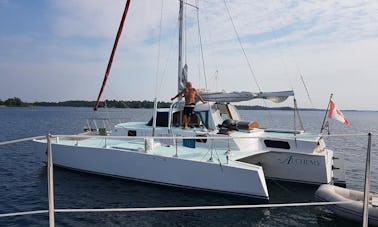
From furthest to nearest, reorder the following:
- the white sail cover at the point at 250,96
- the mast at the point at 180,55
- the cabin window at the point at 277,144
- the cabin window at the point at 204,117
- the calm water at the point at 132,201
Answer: the mast at the point at 180,55, the cabin window at the point at 204,117, the white sail cover at the point at 250,96, the cabin window at the point at 277,144, the calm water at the point at 132,201

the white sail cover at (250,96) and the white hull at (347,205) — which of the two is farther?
the white sail cover at (250,96)

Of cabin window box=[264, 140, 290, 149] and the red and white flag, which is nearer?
the red and white flag

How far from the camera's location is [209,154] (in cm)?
978

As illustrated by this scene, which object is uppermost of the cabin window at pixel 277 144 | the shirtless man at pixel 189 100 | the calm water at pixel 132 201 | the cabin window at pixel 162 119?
the shirtless man at pixel 189 100

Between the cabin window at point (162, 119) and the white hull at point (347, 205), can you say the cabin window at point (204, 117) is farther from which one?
the white hull at point (347, 205)

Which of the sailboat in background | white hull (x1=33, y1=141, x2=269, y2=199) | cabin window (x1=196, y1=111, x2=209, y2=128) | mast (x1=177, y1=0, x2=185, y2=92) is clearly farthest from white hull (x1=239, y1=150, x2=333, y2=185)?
mast (x1=177, y1=0, x2=185, y2=92)

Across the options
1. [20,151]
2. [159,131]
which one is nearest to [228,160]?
[159,131]

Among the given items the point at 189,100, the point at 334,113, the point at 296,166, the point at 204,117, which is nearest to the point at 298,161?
the point at 296,166

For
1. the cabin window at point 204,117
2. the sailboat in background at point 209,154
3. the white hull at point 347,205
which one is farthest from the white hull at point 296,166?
the white hull at point 347,205

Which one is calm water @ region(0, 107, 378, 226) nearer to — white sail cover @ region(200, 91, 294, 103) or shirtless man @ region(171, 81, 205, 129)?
shirtless man @ region(171, 81, 205, 129)

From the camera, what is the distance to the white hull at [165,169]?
28.1ft

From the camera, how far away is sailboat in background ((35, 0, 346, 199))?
8977 mm

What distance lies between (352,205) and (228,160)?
10.3 feet

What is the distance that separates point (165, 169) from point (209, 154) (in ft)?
4.41
